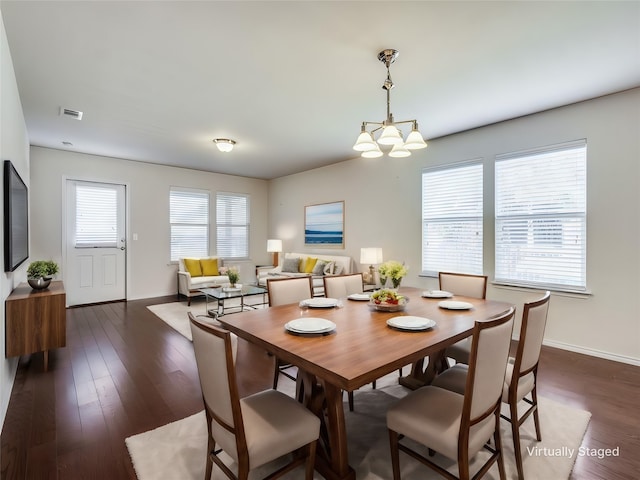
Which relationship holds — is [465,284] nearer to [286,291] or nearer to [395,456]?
[286,291]

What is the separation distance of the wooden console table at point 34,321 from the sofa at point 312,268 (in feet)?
10.1

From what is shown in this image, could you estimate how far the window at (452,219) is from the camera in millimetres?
4146

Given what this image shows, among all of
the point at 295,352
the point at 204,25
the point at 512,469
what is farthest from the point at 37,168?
the point at 512,469

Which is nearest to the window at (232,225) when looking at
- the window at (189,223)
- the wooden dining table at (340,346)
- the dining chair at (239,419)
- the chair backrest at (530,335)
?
the window at (189,223)

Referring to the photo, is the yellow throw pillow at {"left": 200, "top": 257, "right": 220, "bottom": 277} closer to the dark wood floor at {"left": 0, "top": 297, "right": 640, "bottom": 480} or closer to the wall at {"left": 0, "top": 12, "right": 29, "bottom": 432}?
the dark wood floor at {"left": 0, "top": 297, "right": 640, "bottom": 480}

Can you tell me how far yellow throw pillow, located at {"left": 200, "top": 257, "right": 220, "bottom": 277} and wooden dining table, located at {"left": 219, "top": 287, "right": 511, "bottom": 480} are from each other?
445 cm

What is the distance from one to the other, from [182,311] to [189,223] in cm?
220

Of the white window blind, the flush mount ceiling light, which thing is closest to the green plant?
the flush mount ceiling light

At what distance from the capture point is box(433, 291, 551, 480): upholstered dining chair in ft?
5.22

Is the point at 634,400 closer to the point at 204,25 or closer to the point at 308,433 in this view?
the point at 308,433

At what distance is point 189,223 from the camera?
6.62m

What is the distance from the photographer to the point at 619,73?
2.72 metres

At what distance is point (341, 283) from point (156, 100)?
2.64 meters

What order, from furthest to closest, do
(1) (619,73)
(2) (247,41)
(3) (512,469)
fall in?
(1) (619,73) < (2) (247,41) < (3) (512,469)
